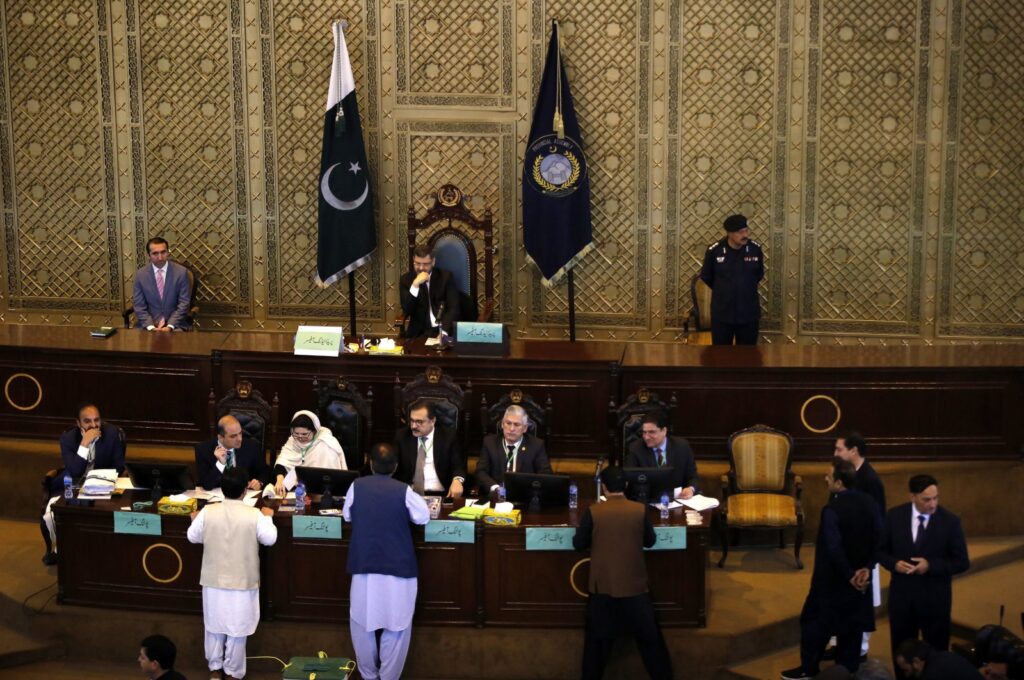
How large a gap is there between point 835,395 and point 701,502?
170cm

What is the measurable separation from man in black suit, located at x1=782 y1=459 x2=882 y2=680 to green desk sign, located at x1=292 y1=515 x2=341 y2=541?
2601 mm

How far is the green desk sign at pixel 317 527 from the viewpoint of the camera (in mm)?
8164

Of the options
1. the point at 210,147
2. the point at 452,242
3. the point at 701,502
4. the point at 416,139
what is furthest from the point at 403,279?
the point at 701,502

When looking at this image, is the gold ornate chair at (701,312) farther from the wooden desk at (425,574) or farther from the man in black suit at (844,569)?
the man in black suit at (844,569)

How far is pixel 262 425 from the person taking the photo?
920 cm

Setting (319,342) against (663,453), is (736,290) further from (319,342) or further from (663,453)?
(319,342)

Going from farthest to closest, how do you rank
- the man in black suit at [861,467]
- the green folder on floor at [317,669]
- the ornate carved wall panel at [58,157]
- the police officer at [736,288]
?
the ornate carved wall panel at [58,157]
the police officer at [736,288]
the man in black suit at [861,467]
the green folder on floor at [317,669]

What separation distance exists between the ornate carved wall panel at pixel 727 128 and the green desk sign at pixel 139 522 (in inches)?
208

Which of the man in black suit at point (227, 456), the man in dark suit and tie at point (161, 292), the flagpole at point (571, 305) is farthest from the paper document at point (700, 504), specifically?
the man in dark suit and tie at point (161, 292)

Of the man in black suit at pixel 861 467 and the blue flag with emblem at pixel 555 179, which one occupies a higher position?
the blue flag with emblem at pixel 555 179

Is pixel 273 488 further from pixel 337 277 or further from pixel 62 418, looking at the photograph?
pixel 337 277

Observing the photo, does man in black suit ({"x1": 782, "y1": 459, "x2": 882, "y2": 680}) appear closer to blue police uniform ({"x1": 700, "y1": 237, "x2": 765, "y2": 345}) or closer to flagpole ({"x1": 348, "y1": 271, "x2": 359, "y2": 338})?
blue police uniform ({"x1": 700, "y1": 237, "x2": 765, "y2": 345})

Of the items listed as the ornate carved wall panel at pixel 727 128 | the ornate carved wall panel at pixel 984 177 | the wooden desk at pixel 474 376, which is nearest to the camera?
the wooden desk at pixel 474 376

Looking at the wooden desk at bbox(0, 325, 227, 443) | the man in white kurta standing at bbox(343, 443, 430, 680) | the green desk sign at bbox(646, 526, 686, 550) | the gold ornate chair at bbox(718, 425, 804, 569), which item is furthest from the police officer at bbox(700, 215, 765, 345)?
the man in white kurta standing at bbox(343, 443, 430, 680)
